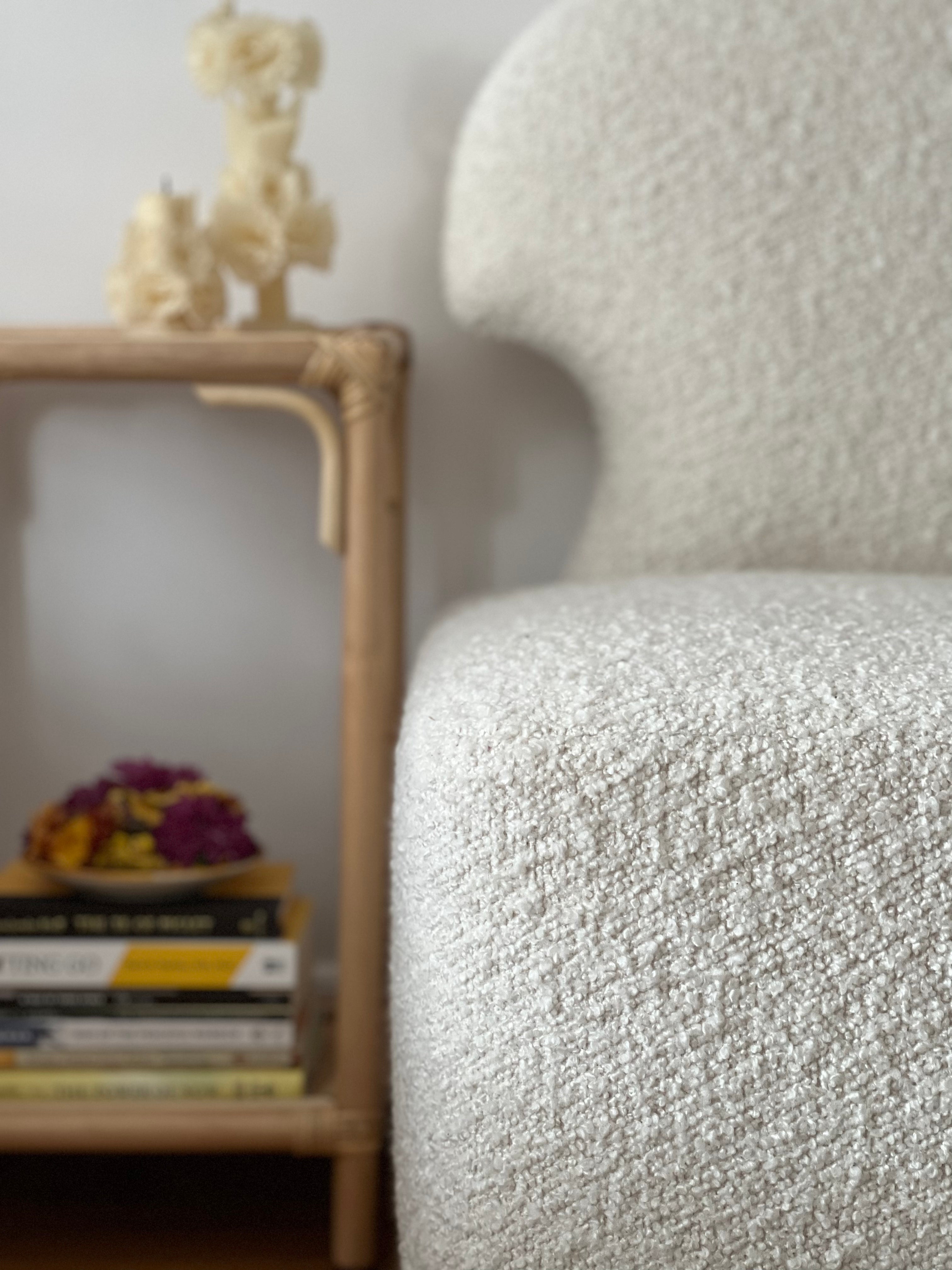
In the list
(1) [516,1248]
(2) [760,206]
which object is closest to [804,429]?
(2) [760,206]

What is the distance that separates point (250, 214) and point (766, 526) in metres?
0.52

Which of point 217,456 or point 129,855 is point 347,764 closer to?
point 129,855

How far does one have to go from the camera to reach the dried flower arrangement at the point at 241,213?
3.10 feet

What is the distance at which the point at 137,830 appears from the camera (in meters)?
0.96

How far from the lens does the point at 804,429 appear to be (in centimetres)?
94

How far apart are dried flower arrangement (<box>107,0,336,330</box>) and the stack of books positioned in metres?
0.49

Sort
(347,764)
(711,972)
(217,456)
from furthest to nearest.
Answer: (217,456) < (347,764) < (711,972)

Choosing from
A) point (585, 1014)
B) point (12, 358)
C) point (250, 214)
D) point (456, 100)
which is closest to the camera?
point (585, 1014)

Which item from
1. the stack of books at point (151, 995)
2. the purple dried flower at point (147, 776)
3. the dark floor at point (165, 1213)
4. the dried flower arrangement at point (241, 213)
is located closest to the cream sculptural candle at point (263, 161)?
the dried flower arrangement at point (241, 213)

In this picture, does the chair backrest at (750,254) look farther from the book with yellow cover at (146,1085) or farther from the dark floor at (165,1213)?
the dark floor at (165,1213)

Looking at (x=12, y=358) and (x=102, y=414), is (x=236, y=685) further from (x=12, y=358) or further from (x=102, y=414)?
(x=12, y=358)

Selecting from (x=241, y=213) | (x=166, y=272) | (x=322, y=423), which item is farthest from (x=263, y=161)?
(x=322, y=423)

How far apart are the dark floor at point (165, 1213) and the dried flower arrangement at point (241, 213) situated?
75 cm

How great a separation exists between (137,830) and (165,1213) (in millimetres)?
331
